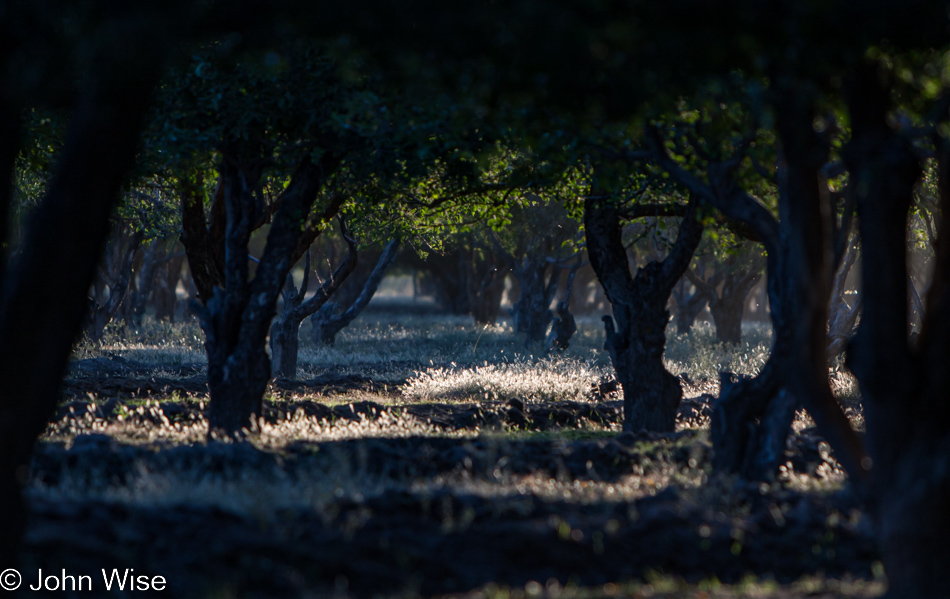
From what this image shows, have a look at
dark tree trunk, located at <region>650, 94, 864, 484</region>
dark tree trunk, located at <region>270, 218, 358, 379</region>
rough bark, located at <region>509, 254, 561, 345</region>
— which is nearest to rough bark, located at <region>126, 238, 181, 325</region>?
dark tree trunk, located at <region>270, 218, 358, 379</region>

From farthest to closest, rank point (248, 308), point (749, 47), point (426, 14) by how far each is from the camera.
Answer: point (248, 308) → point (426, 14) → point (749, 47)

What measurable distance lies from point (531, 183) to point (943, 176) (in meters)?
6.61

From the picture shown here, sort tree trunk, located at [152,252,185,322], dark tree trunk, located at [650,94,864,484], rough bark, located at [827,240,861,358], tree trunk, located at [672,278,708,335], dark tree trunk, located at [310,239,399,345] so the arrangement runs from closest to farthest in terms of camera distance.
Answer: dark tree trunk, located at [650,94,864,484], rough bark, located at [827,240,861,358], dark tree trunk, located at [310,239,399,345], tree trunk, located at [672,278,708,335], tree trunk, located at [152,252,185,322]

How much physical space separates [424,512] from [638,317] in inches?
266

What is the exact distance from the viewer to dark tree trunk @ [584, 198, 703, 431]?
1243 centimetres

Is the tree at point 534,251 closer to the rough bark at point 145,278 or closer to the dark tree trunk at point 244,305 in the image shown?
the rough bark at point 145,278

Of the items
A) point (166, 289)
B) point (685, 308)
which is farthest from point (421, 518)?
point (166, 289)

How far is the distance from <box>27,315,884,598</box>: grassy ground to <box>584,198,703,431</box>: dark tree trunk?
1.03 m

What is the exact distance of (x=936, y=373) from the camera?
18.1 ft

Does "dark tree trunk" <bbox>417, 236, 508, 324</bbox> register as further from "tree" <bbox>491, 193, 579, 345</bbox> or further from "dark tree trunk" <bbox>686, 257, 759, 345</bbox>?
"dark tree trunk" <bbox>686, 257, 759, 345</bbox>

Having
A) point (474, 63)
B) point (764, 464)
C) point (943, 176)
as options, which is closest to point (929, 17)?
point (943, 176)

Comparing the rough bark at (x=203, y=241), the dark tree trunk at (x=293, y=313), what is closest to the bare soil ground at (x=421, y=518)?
the rough bark at (x=203, y=241)

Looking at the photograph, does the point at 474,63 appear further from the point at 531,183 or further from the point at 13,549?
the point at 531,183

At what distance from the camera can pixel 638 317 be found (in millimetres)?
12531
